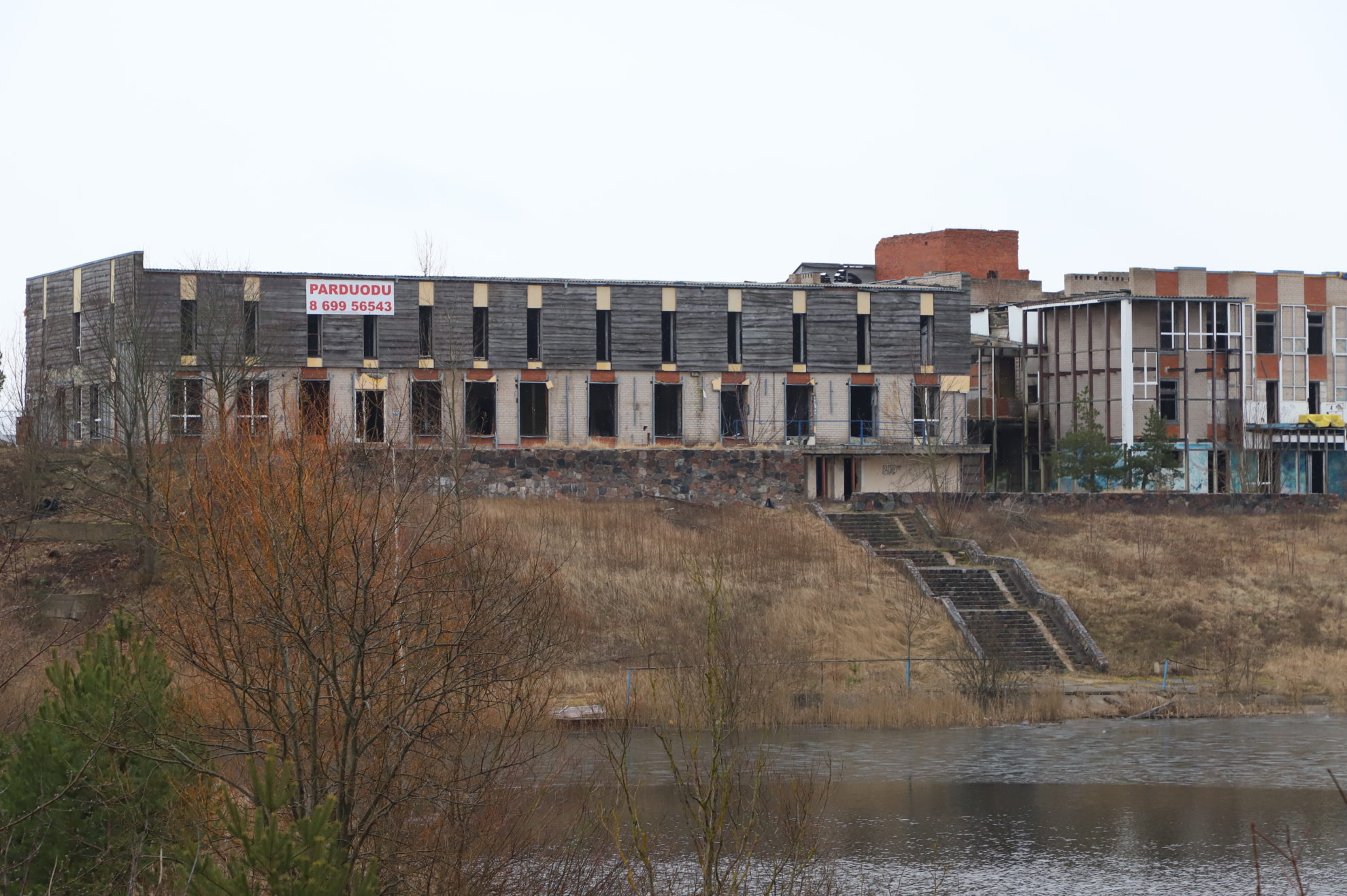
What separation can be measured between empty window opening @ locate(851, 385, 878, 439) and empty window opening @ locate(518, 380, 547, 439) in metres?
11.5

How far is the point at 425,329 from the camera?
5138 cm

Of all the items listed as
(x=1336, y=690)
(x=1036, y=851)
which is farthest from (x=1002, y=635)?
(x=1036, y=851)

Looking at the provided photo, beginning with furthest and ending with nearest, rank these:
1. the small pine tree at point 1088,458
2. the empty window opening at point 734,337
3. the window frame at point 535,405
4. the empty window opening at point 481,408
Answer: the small pine tree at point 1088,458 → the empty window opening at point 734,337 → the window frame at point 535,405 → the empty window opening at point 481,408

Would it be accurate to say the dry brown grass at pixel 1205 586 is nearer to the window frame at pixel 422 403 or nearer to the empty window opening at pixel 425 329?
the window frame at pixel 422 403

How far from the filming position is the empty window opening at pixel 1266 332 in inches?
2514

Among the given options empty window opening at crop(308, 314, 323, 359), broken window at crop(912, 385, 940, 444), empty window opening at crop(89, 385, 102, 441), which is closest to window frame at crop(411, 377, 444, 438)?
empty window opening at crop(308, 314, 323, 359)

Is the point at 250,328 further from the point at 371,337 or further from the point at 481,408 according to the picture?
the point at 481,408

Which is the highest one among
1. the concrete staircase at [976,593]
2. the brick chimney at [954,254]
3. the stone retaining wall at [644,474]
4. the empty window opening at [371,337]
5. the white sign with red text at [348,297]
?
the brick chimney at [954,254]

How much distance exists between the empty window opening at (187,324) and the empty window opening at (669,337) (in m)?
16.2

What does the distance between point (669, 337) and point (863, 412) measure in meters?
8.05

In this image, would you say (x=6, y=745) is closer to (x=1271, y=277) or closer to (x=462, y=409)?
(x=462, y=409)

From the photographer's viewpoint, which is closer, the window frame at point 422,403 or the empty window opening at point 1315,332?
the window frame at point 422,403

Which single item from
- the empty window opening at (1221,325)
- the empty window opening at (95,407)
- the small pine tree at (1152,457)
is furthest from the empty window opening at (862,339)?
the empty window opening at (95,407)

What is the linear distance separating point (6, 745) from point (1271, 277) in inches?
2398
